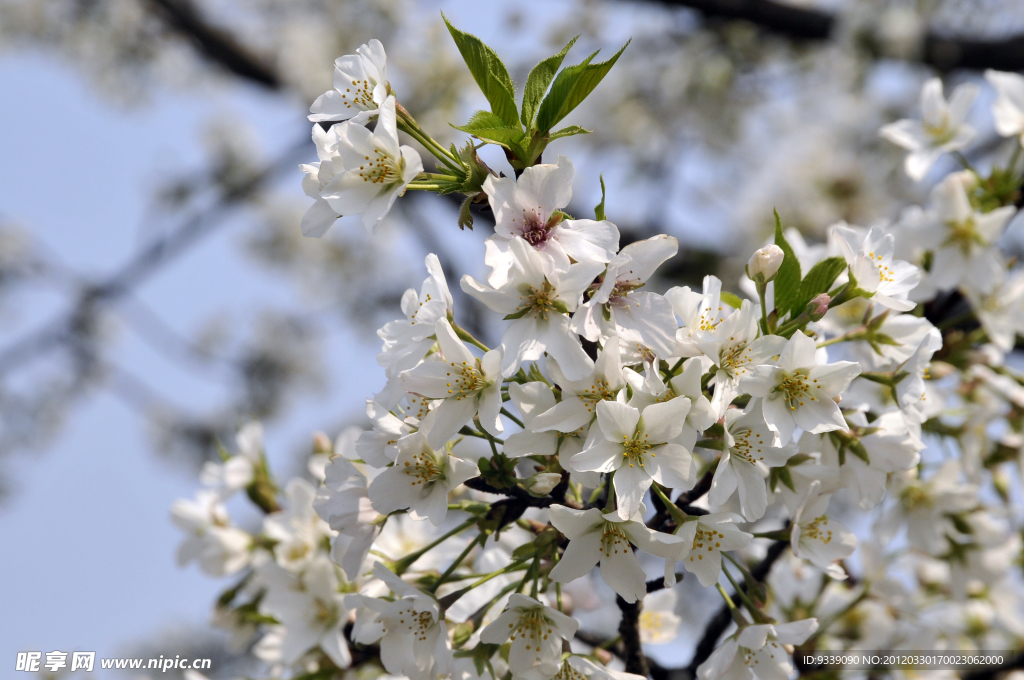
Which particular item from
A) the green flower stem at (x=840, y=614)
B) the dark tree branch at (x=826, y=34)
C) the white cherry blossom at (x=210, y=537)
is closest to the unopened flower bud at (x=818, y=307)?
the green flower stem at (x=840, y=614)

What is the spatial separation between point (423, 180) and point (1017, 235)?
16.1ft

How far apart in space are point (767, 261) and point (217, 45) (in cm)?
664

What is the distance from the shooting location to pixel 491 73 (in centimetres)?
107

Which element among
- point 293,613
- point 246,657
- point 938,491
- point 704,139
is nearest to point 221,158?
point 704,139

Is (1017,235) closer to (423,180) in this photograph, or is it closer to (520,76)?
(520,76)

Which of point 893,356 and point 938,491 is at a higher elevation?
point 893,356

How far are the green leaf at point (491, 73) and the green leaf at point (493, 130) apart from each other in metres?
0.02

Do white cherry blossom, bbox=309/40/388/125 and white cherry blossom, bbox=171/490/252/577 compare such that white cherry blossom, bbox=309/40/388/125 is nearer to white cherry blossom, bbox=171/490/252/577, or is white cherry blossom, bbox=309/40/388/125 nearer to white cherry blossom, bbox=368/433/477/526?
white cherry blossom, bbox=368/433/477/526

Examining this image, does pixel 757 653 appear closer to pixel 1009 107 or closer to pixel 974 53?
pixel 1009 107

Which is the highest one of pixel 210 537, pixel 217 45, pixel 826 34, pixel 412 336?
pixel 217 45

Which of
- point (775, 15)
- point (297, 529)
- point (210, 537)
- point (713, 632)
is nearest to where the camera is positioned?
point (713, 632)

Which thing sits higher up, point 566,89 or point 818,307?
point 566,89

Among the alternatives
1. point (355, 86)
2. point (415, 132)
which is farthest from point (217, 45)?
point (415, 132)

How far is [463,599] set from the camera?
141cm
